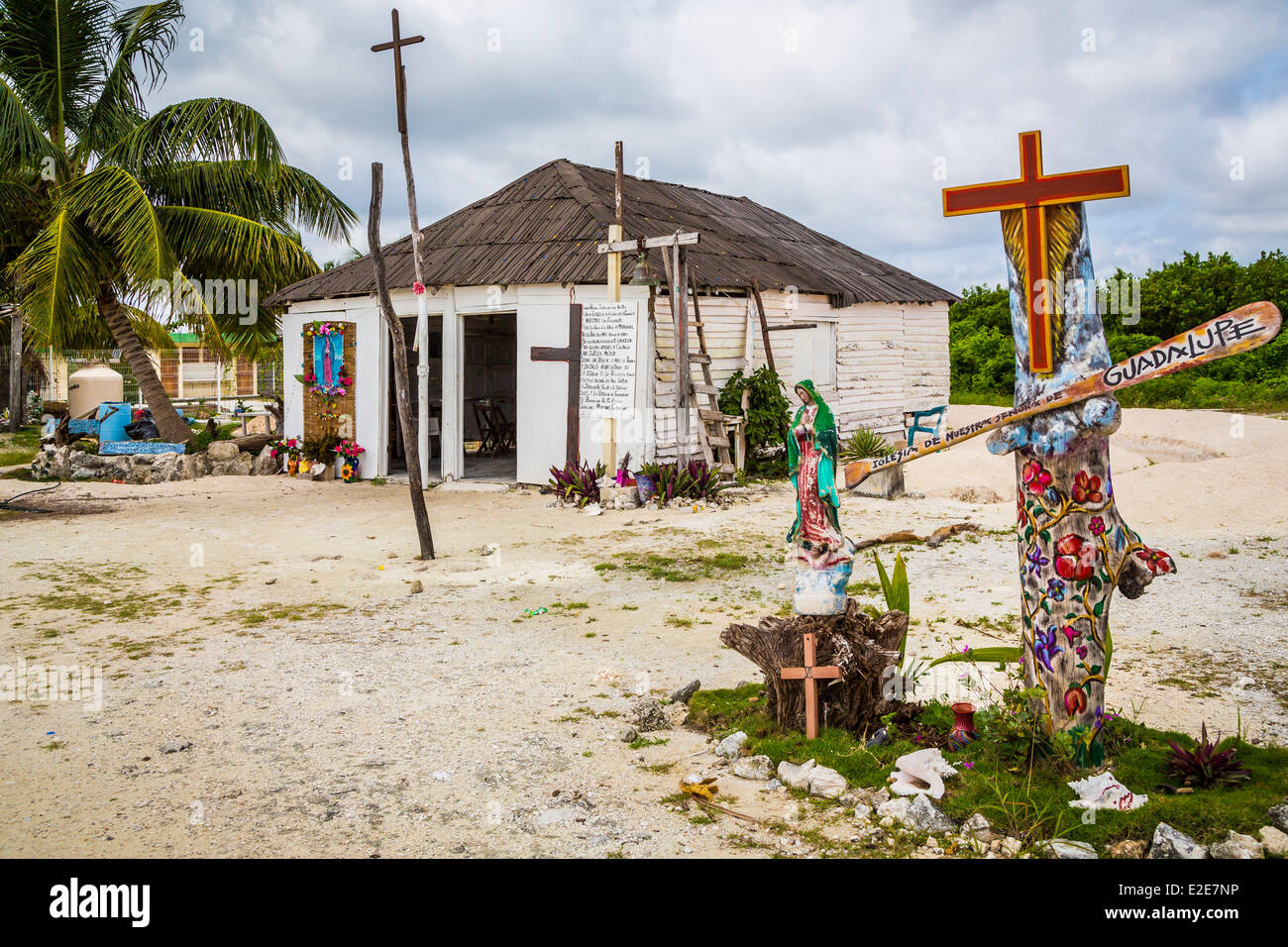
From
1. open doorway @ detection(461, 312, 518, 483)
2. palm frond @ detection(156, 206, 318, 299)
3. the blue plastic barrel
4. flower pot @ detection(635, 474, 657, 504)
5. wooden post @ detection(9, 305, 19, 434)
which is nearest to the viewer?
flower pot @ detection(635, 474, 657, 504)

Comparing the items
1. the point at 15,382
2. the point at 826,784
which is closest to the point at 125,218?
the point at 15,382

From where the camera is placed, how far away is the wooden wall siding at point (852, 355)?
13.6 m

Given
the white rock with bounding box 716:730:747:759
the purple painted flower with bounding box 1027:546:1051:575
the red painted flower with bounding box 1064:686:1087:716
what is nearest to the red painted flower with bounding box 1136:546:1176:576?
the purple painted flower with bounding box 1027:546:1051:575

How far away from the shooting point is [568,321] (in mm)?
13945

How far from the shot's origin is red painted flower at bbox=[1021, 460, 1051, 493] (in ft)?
13.5

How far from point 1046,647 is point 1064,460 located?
79 centimetres

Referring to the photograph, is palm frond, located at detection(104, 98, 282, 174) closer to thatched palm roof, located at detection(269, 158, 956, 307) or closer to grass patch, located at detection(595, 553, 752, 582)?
thatched palm roof, located at detection(269, 158, 956, 307)

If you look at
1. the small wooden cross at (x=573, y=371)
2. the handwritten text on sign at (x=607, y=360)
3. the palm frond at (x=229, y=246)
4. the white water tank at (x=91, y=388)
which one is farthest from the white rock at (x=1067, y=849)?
the white water tank at (x=91, y=388)

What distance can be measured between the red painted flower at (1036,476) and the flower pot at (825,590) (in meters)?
0.99

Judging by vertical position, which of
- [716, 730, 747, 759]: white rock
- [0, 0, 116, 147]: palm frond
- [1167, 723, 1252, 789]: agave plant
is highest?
[0, 0, 116, 147]: palm frond

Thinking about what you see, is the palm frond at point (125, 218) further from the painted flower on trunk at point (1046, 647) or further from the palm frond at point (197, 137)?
the painted flower on trunk at point (1046, 647)

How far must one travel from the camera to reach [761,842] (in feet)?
12.8

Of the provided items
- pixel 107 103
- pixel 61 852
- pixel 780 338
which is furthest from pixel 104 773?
pixel 107 103

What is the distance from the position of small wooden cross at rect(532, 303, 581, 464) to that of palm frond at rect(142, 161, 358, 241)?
7.57m
